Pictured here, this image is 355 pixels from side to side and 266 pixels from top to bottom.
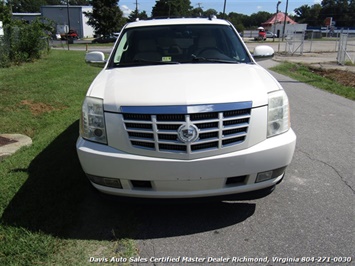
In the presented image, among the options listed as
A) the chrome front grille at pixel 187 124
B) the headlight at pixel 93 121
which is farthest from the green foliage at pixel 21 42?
the chrome front grille at pixel 187 124

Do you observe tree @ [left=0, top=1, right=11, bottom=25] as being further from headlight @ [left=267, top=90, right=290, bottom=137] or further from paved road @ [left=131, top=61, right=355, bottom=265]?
headlight @ [left=267, top=90, right=290, bottom=137]

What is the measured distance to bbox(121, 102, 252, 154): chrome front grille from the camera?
273 centimetres

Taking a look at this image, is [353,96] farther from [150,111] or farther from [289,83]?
[150,111]

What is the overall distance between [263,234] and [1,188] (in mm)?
2791

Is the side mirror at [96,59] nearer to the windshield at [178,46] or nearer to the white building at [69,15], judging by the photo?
the windshield at [178,46]

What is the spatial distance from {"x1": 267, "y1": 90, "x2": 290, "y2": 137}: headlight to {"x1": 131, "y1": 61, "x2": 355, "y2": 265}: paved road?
0.87 meters

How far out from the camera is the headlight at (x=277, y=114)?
297 cm

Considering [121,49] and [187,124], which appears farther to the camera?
[121,49]

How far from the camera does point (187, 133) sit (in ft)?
8.91

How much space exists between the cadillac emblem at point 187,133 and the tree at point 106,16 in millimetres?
52106

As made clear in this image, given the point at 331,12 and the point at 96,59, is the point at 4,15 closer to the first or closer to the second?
the point at 96,59

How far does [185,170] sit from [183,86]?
2.42 feet

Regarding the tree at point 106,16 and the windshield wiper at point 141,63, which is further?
the tree at point 106,16

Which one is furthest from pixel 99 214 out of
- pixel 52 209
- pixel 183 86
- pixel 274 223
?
pixel 274 223
